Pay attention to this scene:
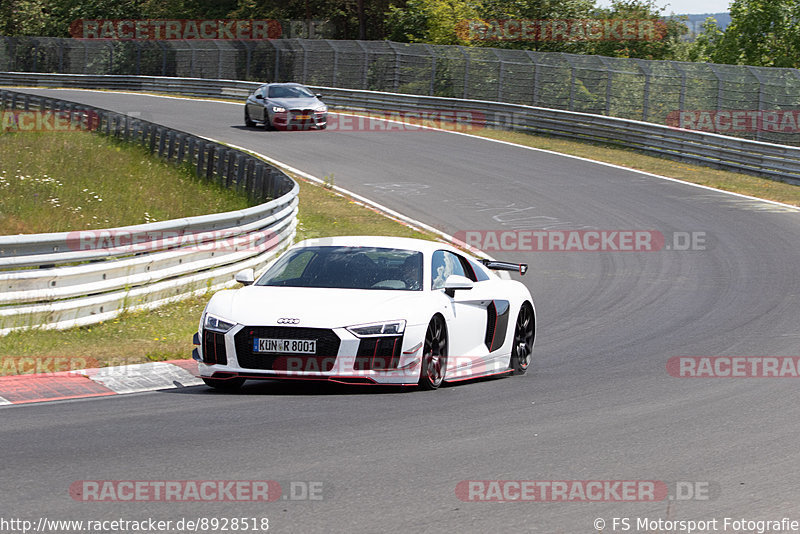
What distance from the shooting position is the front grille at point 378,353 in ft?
28.4

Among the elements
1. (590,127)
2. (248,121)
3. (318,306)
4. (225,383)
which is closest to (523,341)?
(318,306)

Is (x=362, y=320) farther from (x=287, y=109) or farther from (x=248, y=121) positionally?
(x=248, y=121)

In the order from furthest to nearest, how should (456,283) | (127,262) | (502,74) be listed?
(502,74) → (127,262) → (456,283)

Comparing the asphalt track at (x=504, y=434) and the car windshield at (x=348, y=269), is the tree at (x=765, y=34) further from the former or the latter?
the car windshield at (x=348, y=269)

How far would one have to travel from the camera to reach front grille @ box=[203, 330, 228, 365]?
8.78m

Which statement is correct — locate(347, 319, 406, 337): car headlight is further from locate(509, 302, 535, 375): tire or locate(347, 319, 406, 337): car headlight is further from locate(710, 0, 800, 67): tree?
locate(710, 0, 800, 67): tree

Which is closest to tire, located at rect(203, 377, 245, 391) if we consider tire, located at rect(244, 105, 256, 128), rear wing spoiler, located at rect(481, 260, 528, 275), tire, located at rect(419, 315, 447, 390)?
tire, located at rect(419, 315, 447, 390)

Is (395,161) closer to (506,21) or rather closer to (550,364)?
(550,364)

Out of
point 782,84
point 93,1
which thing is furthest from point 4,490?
point 93,1

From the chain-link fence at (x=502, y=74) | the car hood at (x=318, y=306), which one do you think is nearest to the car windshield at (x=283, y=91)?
the chain-link fence at (x=502, y=74)

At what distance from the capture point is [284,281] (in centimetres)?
972

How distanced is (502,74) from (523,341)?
29.6 meters

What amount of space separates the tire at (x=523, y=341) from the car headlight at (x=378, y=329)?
2.16m

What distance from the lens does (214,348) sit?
883 cm
